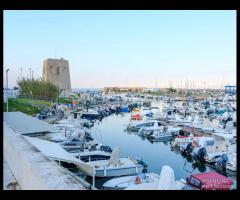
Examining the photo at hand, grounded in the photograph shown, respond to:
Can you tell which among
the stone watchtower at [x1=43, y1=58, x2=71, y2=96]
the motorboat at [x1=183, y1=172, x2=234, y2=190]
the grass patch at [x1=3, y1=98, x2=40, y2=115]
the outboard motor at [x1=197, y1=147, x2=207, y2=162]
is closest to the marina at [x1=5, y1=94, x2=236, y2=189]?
the outboard motor at [x1=197, y1=147, x2=207, y2=162]

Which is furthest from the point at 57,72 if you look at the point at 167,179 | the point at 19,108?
the point at 167,179

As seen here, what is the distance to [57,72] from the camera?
40.8 metres

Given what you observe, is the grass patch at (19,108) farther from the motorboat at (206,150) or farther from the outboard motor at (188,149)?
the motorboat at (206,150)

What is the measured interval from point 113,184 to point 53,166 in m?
4.84

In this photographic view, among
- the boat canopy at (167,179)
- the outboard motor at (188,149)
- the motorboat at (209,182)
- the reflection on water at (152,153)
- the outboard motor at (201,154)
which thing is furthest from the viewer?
the outboard motor at (188,149)

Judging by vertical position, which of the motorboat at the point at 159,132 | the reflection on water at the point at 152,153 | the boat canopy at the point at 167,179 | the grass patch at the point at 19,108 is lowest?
the reflection on water at the point at 152,153

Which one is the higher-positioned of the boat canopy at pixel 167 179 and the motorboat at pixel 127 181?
the boat canopy at pixel 167 179

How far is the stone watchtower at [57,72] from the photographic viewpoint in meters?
39.7

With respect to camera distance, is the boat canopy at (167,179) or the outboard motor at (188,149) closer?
the boat canopy at (167,179)

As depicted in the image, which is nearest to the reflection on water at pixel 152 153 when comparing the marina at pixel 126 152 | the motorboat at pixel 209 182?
the marina at pixel 126 152

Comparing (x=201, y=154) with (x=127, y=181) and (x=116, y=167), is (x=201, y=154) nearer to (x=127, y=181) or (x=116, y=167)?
(x=116, y=167)
